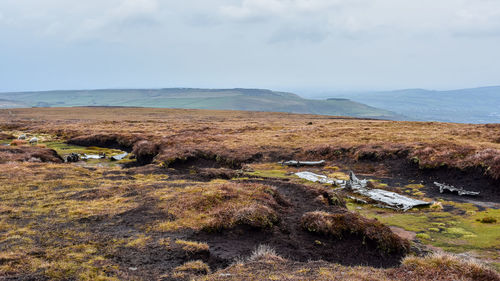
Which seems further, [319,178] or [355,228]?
[319,178]

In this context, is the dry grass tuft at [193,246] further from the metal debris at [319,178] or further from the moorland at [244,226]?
the metal debris at [319,178]

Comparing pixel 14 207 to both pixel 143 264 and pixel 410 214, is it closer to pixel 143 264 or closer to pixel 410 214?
pixel 143 264

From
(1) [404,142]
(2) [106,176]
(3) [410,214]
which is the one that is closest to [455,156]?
(1) [404,142]

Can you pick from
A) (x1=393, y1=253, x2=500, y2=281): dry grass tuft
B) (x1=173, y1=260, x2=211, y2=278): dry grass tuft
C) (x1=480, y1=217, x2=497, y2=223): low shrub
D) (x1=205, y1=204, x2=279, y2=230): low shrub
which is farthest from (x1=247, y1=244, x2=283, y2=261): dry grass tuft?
(x1=480, y1=217, x2=497, y2=223): low shrub

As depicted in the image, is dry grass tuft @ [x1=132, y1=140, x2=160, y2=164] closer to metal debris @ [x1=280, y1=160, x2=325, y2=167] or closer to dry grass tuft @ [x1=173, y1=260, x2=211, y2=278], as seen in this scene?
metal debris @ [x1=280, y1=160, x2=325, y2=167]

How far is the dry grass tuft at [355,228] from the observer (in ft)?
48.6

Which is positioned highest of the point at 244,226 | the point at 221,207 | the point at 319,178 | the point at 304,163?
the point at 221,207

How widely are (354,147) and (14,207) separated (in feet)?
118

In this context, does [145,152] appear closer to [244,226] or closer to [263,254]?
[244,226]

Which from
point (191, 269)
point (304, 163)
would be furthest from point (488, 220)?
point (304, 163)

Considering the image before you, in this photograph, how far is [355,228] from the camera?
15.9m

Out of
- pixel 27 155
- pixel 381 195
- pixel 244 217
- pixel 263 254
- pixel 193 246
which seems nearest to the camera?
pixel 263 254

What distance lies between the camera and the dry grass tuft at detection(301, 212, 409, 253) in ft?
48.6

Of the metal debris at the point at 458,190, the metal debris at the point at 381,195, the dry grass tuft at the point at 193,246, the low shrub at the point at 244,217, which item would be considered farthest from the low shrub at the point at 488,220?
the dry grass tuft at the point at 193,246
